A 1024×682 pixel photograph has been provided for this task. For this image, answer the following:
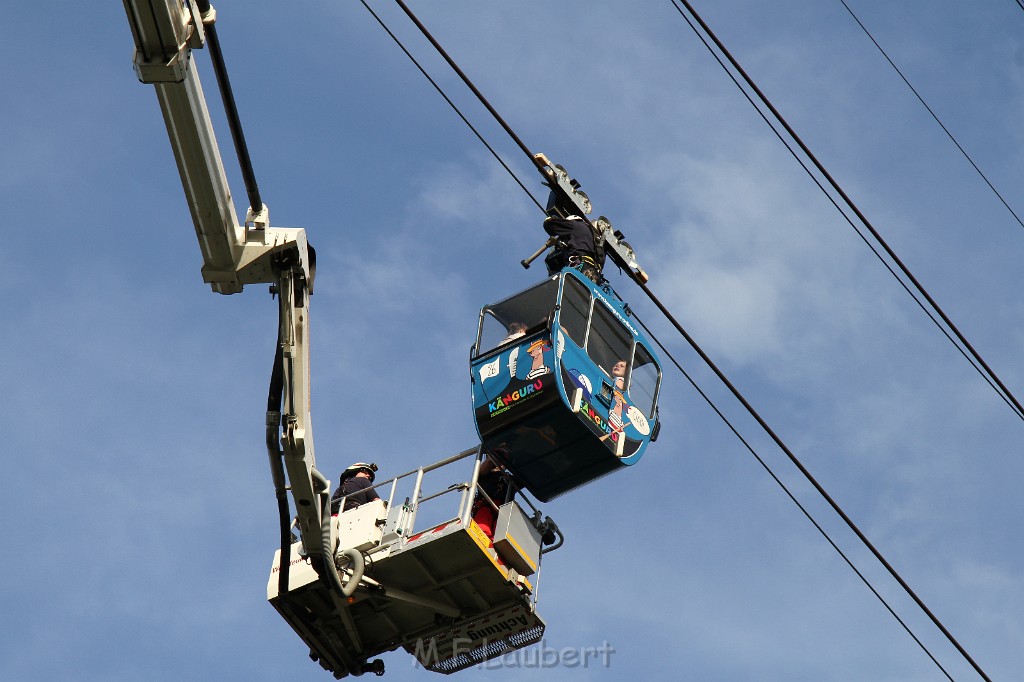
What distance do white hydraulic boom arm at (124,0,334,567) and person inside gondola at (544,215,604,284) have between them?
4.57 m

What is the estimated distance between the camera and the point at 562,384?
1880 cm

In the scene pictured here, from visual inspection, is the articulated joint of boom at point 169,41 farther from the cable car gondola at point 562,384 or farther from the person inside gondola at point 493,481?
the person inside gondola at point 493,481

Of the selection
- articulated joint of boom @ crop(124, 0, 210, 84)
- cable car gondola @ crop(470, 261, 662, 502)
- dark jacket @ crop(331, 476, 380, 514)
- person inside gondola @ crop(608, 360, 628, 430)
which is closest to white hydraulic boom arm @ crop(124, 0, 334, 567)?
articulated joint of boom @ crop(124, 0, 210, 84)

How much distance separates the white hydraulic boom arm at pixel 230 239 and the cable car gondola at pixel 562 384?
9.30 feet

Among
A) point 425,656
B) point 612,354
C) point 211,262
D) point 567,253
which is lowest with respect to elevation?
point 425,656

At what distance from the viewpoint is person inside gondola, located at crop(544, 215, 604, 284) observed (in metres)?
20.6

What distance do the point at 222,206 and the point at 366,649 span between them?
605 cm

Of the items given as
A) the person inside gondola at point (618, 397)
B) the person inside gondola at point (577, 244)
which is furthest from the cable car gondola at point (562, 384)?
the person inside gondola at point (577, 244)

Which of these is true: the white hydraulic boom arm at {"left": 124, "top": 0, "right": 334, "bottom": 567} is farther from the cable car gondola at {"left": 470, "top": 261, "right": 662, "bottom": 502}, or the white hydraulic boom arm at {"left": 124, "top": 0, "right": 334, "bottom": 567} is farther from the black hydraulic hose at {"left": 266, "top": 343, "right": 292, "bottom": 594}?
the cable car gondola at {"left": 470, "top": 261, "right": 662, "bottom": 502}

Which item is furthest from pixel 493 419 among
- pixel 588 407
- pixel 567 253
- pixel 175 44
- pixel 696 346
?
pixel 175 44

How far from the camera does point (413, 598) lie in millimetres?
18656

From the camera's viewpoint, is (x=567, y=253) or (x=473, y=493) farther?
(x=567, y=253)

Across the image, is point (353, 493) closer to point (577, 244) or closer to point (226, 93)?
point (577, 244)

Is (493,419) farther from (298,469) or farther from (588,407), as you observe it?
(298,469)
